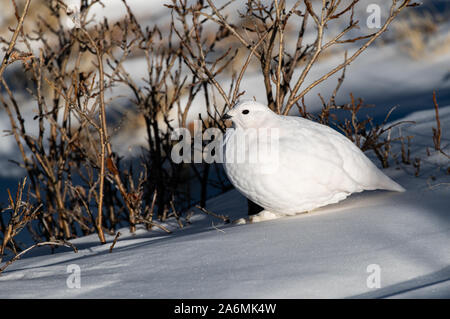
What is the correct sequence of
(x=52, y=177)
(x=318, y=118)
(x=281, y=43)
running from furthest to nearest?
(x=52, y=177) → (x=318, y=118) → (x=281, y=43)

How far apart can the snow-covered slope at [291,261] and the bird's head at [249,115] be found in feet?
1.24

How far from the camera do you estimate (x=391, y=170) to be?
270cm

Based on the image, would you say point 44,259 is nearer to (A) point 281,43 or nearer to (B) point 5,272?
(B) point 5,272

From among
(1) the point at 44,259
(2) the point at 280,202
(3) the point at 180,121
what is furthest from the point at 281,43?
(1) the point at 44,259

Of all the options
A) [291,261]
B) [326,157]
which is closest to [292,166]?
[326,157]

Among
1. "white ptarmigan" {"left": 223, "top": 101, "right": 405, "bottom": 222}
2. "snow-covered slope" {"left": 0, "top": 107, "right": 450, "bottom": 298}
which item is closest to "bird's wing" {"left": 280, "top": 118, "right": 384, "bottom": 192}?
"white ptarmigan" {"left": 223, "top": 101, "right": 405, "bottom": 222}

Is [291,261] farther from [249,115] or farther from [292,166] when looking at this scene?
[249,115]

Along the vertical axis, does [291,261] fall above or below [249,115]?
below

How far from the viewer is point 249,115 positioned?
6.48 ft

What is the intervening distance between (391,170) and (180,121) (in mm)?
1333

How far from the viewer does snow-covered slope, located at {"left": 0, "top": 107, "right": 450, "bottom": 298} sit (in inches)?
53.0

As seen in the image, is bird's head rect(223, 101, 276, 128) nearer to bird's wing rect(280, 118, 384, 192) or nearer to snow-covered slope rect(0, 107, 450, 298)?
bird's wing rect(280, 118, 384, 192)

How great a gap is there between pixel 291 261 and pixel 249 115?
2.13 ft

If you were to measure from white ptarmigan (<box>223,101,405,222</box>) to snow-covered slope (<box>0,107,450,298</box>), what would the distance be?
0.08 metres
